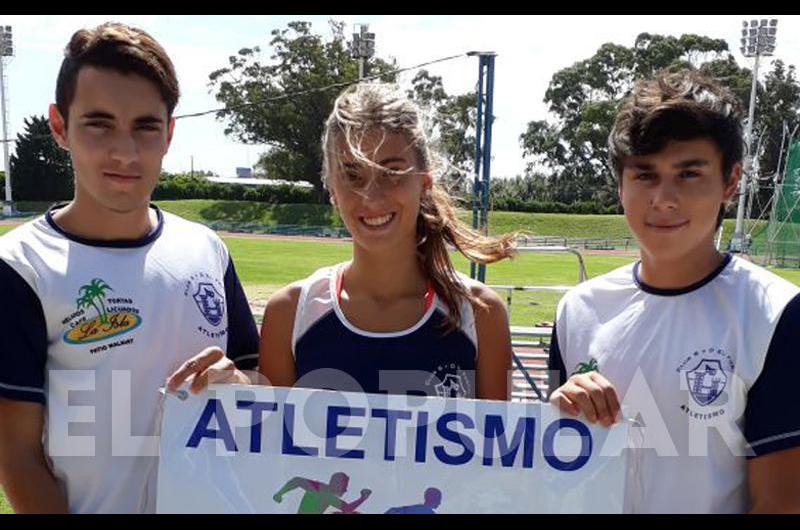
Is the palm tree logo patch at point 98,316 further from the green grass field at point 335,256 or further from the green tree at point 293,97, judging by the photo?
the green tree at point 293,97

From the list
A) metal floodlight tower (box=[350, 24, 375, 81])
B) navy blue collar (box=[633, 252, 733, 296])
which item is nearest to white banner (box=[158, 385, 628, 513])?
navy blue collar (box=[633, 252, 733, 296])

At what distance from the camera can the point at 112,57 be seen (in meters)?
2.31

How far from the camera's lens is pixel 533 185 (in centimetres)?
5831

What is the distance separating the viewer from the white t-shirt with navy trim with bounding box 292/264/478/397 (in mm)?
2396

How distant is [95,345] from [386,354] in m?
0.83

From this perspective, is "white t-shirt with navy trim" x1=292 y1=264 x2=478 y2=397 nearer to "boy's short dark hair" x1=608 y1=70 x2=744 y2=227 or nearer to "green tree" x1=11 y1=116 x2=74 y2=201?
"boy's short dark hair" x1=608 y1=70 x2=744 y2=227

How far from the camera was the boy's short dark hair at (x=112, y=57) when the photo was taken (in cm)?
231

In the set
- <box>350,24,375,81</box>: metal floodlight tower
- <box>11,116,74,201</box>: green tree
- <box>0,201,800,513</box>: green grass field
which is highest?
<box>350,24,375,81</box>: metal floodlight tower

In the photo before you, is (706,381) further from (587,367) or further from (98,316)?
(98,316)

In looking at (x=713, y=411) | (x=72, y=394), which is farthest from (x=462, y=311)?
(x=72, y=394)

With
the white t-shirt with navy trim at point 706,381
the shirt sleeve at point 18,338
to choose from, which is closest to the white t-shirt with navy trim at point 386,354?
the white t-shirt with navy trim at point 706,381

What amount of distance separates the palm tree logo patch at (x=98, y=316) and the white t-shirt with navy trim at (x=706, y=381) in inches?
53.5

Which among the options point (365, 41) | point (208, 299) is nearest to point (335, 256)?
point (365, 41)

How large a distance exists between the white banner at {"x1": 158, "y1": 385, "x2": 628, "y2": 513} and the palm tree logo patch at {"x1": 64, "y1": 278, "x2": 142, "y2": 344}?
278 millimetres
